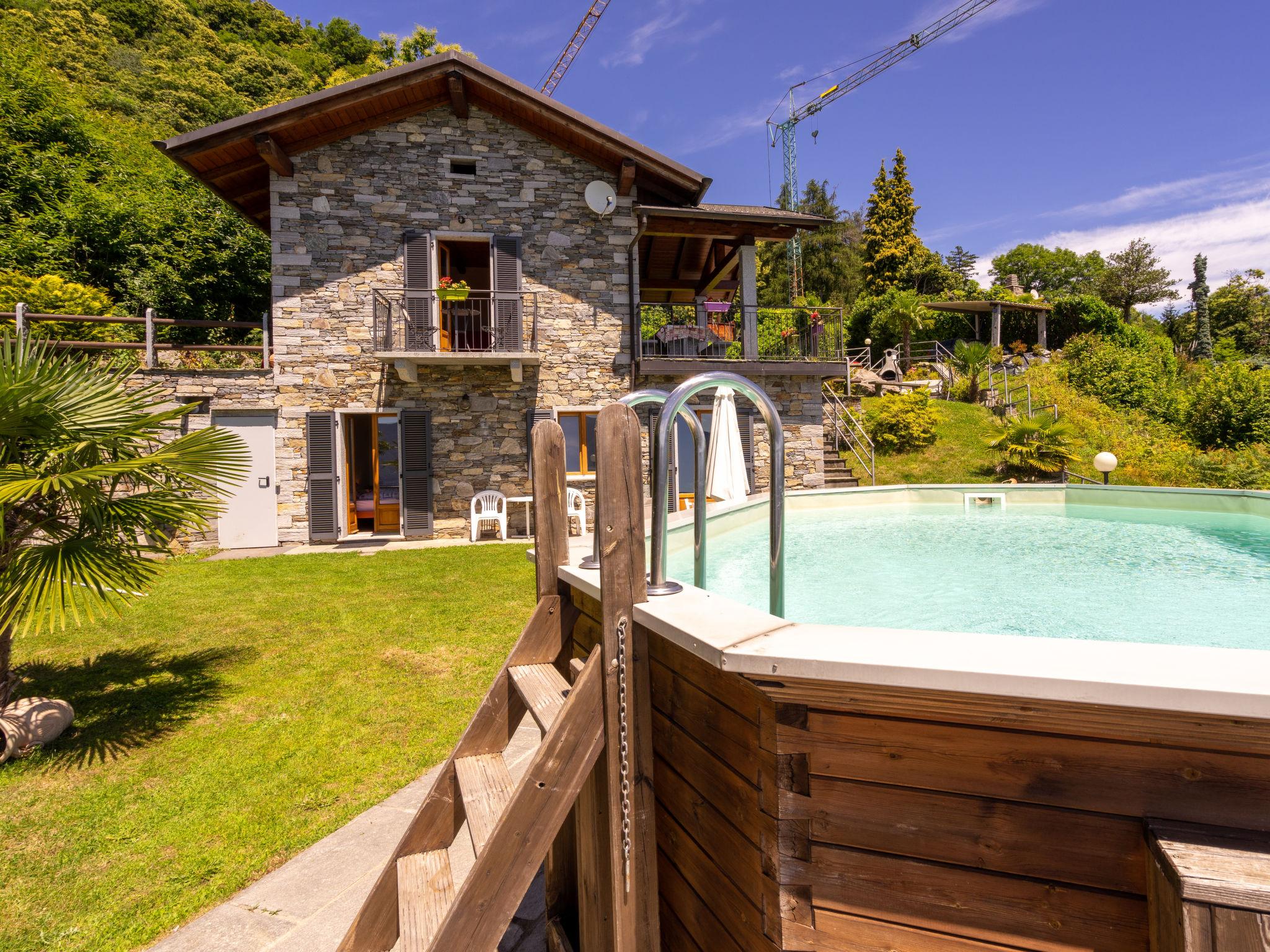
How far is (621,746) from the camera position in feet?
4.86

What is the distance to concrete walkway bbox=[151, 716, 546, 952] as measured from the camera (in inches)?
89.0

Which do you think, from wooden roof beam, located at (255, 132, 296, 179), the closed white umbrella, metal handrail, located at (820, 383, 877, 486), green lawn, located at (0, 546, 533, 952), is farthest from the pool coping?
metal handrail, located at (820, 383, 877, 486)

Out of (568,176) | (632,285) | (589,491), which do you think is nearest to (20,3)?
(568,176)

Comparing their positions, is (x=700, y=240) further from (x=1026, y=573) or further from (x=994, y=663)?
(x=994, y=663)

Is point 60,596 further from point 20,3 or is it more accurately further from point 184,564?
point 20,3

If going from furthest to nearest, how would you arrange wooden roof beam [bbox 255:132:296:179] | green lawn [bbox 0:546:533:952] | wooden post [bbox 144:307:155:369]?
wooden post [bbox 144:307:155:369] → wooden roof beam [bbox 255:132:296:179] → green lawn [bbox 0:546:533:952]

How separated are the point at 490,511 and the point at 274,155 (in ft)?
24.0

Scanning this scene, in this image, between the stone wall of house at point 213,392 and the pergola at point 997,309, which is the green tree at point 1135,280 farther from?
the stone wall of house at point 213,392

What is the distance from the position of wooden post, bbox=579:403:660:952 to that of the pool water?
7.17ft

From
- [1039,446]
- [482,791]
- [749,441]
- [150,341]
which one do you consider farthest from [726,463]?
[1039,446]

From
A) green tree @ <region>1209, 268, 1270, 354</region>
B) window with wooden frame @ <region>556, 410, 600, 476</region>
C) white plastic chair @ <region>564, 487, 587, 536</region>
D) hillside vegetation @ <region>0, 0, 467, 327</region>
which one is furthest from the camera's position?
green tree @ <region>1209, 268, 1270, 354</region>

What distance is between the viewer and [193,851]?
2.79 meters

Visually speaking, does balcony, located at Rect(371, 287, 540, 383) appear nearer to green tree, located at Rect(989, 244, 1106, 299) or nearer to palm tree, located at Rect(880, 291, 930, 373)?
palm tree, located at Rect(880, 291, 930, 373)

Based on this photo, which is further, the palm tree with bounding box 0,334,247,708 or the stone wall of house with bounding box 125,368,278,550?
the stone wall of house with bounding box 125,368,278,550
